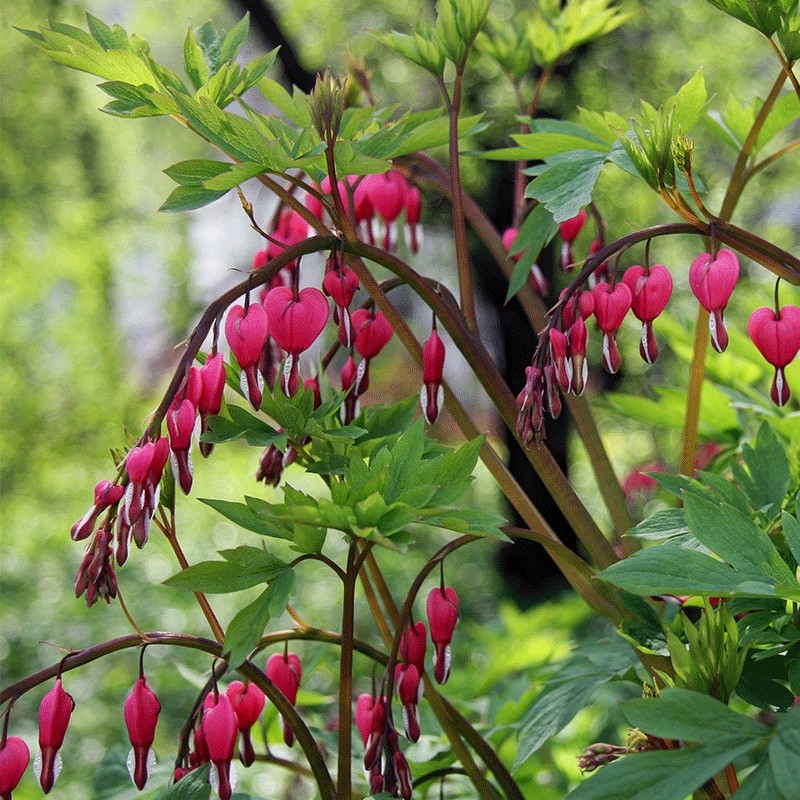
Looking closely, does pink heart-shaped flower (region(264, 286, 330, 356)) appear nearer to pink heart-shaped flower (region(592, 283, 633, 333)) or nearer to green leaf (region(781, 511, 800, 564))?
pink heart-shaped flower (region(592, 283, 633, 333))

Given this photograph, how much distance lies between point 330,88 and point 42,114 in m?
7.01

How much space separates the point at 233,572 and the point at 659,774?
0.89 ft

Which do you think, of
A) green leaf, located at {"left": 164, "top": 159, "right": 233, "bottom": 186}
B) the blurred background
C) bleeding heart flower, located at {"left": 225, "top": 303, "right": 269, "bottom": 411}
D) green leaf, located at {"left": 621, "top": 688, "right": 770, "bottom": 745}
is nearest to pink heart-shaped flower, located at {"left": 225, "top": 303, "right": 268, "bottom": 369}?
bleeding heart flower, located at {"left": 225, "top": 303, "right": 269, "bottom": 411}

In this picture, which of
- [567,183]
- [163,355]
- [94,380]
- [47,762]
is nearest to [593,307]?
[567,183]

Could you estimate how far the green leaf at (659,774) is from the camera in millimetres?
474

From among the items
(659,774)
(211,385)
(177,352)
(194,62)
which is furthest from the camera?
(177,352)

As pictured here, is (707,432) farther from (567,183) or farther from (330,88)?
(330,88)

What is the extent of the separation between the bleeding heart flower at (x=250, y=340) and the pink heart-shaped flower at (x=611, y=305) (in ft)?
Result: 0.77

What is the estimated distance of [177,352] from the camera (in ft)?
8.80

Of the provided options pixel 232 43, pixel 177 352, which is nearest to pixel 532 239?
pixel 232 43

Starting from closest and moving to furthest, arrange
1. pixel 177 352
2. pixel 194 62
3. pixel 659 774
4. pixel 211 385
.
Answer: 1. pixel 659 774
2. pixel 211 385
3. pixel 194 62
4. pixel 177 352

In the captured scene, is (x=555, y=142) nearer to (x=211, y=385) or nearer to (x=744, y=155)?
(x=744, y=155)

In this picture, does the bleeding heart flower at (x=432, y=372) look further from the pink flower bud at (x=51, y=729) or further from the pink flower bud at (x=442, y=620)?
the pink flower bud at (x=51, y=729)

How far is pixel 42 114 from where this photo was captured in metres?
6.82
